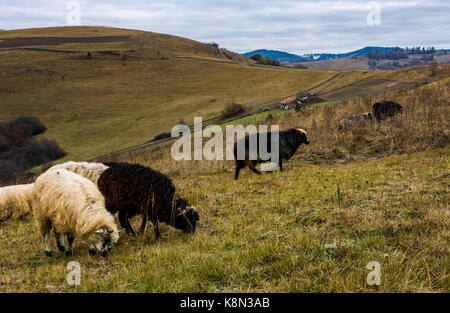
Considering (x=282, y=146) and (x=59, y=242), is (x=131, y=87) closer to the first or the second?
(x=282, y=146)

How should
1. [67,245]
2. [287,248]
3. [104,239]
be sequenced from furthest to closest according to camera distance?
[67,245], [104,239], [287,248]

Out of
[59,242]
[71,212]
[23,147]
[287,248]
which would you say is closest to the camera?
[287,248]

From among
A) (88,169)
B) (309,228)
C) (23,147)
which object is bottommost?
(23,147)

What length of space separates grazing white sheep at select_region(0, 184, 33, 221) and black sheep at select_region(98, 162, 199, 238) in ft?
16.9

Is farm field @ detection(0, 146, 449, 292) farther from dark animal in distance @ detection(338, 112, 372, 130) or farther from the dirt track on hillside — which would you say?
the dirt track on hillside

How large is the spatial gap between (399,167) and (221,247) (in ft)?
21.2

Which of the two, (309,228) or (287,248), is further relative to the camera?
(309,228)

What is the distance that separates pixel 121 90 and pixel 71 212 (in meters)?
72.6

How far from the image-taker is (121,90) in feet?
239

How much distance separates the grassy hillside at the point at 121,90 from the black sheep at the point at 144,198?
36.6 metres

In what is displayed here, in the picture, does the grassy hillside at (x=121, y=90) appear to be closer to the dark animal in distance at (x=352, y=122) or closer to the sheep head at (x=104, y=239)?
the dark animal in distance at (x=352, y=122)

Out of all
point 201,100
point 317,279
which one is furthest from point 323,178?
point 201,100

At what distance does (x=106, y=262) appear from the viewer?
4.83m

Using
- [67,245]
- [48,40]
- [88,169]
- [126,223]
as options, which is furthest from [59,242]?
[48,40]
